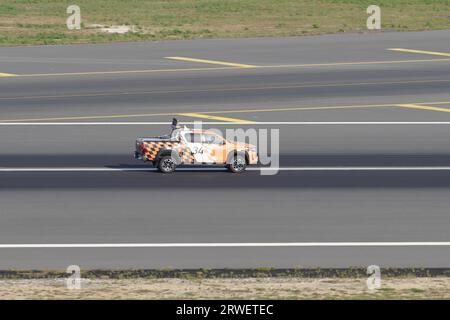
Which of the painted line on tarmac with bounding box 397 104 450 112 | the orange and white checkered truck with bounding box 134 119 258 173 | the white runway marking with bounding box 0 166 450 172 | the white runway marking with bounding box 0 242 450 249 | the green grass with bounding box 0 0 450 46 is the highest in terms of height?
the green grass with bounding box 0 0 450 46

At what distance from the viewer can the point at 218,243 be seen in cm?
3153

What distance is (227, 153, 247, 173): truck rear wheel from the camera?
41594mm

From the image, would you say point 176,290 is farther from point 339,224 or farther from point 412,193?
point 412,193

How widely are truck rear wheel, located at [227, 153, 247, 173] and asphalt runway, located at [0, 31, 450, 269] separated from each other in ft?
1.57

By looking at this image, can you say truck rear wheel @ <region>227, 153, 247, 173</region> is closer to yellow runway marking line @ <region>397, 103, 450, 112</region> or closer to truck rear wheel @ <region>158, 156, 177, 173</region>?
truck rear wheel @ <region>158, 156, 177, 173</region>

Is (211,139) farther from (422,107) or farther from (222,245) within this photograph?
(422,107)

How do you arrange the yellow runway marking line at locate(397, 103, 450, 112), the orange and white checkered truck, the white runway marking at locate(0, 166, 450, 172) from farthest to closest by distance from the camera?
the yellow runway marking line at locate(397, 103, 450, 112), the white runway marking at locate(0, 166, 450, 172), the orange and white checkered truck

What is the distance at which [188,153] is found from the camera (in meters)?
41.5

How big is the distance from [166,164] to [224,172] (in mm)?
2099

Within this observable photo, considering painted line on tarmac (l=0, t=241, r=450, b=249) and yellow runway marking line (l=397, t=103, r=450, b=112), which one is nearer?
painted line on tarmac (l=0, t=241, r=450, b=249)

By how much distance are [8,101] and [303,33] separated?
28.5 m

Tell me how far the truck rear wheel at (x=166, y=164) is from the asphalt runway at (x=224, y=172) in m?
0.50

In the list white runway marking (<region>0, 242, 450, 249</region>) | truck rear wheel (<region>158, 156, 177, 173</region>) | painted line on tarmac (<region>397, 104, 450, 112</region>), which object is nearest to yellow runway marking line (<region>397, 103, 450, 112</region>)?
painted line on tarmac (<region>397, 104, 450, 112</region>)
